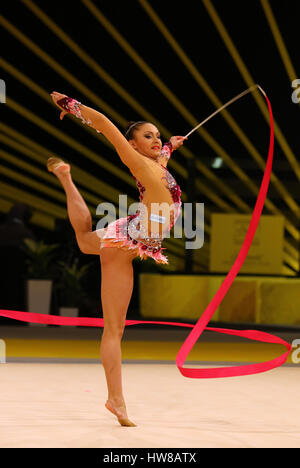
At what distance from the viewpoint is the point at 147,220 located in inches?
148

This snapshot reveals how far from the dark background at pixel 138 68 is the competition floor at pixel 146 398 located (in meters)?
3.91

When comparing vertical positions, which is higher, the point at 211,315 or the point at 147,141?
the point at 147,141

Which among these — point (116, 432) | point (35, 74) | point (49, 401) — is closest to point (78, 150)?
point (35, 74)

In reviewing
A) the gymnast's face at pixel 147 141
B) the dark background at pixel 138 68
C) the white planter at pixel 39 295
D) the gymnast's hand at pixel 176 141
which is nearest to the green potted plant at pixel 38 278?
the white planter at pixel 39 295

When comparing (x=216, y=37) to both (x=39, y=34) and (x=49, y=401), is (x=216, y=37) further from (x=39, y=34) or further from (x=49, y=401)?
(x=49, y=401)

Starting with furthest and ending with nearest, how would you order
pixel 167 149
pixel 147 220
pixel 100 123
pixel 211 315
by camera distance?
pixel 211 315
pixel 167 149
pixel 147 220
pixel 100 123

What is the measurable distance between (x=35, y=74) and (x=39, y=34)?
67 cm

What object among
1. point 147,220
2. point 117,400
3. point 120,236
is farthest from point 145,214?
point 117,400

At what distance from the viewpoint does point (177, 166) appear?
40.5 feet

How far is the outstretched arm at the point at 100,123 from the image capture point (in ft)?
11.9

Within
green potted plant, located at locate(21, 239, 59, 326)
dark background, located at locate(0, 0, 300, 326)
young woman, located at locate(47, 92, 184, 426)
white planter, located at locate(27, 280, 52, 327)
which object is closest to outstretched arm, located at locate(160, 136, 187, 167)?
young woman, located at locate(47, 92, 184, 426)

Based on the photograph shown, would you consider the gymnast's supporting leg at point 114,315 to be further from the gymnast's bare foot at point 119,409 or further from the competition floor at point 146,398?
the competition floor at point 146,398

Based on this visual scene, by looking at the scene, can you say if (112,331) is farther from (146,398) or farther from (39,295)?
(39,295)

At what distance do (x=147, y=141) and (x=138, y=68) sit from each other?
8.38 meters
